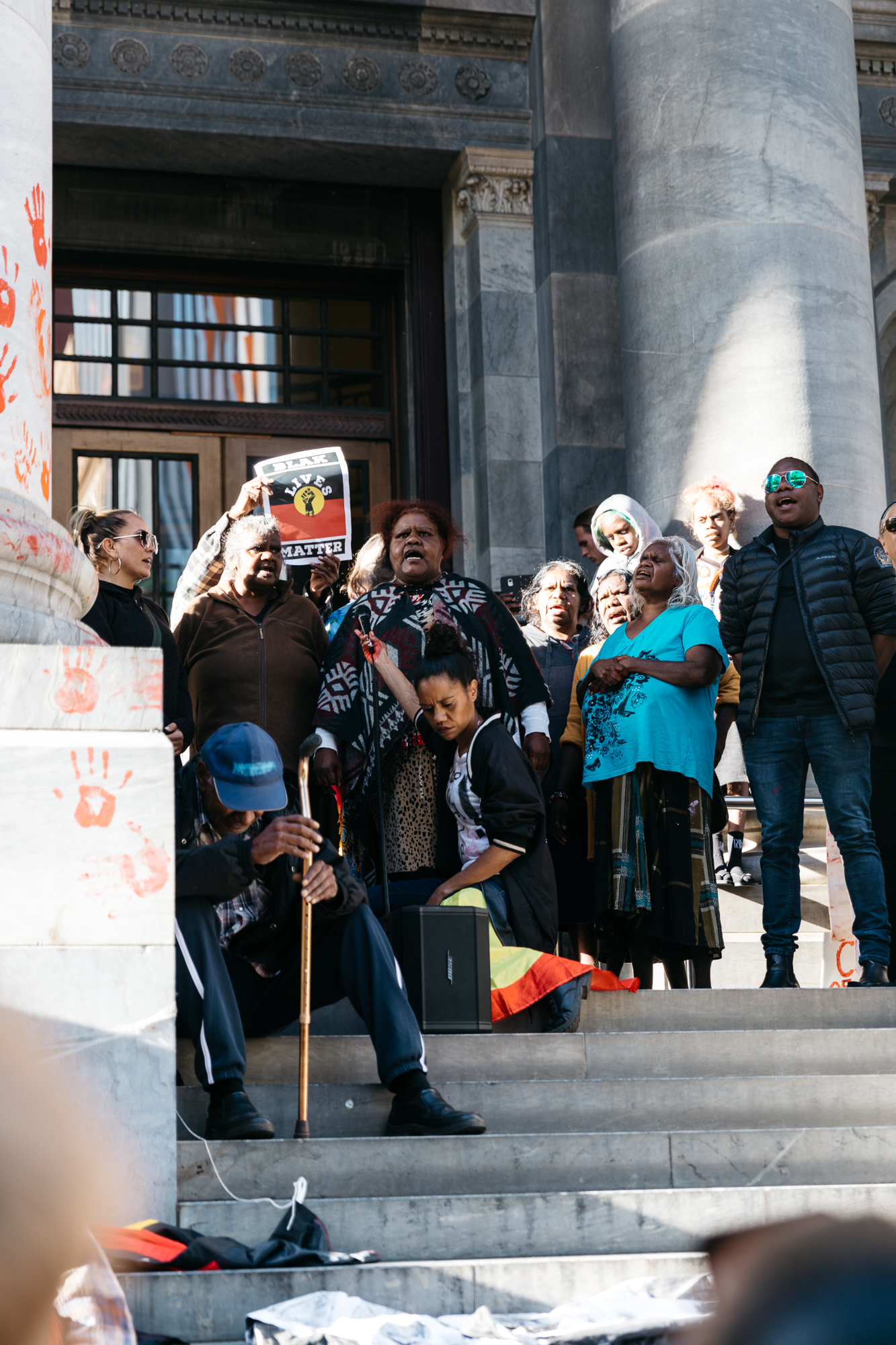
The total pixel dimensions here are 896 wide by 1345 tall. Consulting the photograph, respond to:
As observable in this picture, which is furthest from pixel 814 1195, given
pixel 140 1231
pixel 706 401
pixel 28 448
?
pixel 706 401

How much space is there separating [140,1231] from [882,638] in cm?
443

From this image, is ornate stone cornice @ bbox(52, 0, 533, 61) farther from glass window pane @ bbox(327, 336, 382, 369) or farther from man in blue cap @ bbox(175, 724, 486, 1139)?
man in blue cap @ bbox(175, 724, 486, 1139)

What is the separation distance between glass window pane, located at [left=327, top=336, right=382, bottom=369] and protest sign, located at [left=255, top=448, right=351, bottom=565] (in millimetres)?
5024

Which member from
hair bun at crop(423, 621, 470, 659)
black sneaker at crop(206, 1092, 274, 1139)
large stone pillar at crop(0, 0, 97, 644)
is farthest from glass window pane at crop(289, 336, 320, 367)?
black sneaker at crop(206, 1092, 274, 1139)

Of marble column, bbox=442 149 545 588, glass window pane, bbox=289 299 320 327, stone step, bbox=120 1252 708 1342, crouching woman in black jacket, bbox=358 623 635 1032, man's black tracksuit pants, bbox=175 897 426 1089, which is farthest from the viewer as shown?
glass window pane, bbox=289 299 320 327

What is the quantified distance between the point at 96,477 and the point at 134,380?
0.82 metres

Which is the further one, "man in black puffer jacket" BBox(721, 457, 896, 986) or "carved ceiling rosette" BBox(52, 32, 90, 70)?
"carved ceiling rosette" BBox(52, 32, 90, 70)

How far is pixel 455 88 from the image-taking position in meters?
Answer: 13.0

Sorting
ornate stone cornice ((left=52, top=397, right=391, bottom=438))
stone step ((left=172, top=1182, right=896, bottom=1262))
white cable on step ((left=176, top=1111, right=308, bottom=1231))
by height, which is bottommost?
stone step ((left=172, top=1182, right=896, bottom=1262))

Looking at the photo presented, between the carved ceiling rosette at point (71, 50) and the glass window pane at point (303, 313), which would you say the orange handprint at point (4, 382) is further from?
the glass window pane at point (303, 313)

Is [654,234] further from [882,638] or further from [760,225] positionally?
[882,638]

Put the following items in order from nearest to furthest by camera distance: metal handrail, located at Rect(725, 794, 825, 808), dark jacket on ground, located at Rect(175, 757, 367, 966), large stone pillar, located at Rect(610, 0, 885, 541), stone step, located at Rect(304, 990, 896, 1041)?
dark jacket on ground, located at Rect(175, 757, 367, 966) → stone step, located at Rect(304, 990, 896, 1041) → metal handrail, located at Rect(725, 794, 825, 808) → large stone pillar, located at Rect(610, 0, 885, 541)

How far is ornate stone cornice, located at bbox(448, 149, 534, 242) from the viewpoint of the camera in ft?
42.3

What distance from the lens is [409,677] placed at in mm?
7508
